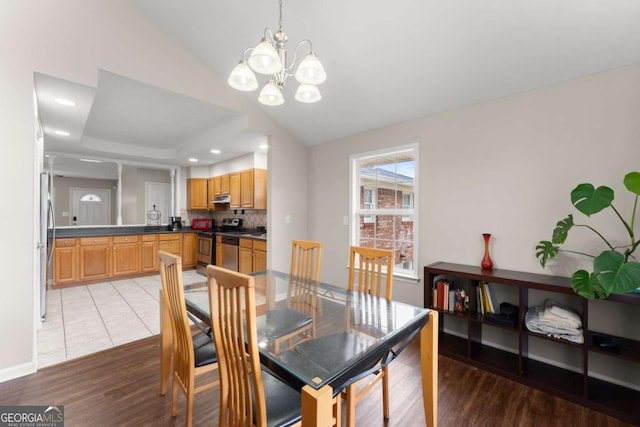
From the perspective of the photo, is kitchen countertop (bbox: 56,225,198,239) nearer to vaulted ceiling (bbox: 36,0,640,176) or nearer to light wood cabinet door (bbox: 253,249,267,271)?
light wood cabinet door (bbox: 253,249,267,271)

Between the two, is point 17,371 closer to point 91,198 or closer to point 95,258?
point 95,258

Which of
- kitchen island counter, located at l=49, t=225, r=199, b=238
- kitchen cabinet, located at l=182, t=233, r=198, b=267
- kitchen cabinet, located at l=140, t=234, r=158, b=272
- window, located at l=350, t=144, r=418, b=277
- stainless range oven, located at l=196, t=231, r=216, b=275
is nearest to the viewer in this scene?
window, located at l=350, t=144, r=418, b=277

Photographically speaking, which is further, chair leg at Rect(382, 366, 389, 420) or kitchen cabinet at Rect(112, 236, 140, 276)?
kitchen cabinet at Rect(112, 236, 140, 276)

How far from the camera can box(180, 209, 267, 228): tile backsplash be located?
543 centimetres

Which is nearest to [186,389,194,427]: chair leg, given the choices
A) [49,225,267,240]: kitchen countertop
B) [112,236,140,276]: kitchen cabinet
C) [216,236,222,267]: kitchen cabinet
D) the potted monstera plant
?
the potted monstera plant

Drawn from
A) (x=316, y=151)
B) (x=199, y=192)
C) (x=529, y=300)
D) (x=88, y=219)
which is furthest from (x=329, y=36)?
(x=88, y=219)

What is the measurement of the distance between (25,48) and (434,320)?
3435 mm

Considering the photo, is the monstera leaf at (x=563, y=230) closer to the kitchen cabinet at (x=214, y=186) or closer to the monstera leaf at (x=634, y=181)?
the monstera leaf at (x=634, y=181)

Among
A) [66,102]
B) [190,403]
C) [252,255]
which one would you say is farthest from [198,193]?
[190,403]

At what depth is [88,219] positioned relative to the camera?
6.28 m

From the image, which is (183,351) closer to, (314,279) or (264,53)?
(314,279)

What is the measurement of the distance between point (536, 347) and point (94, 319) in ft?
14.7

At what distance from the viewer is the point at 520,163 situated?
7.62ft

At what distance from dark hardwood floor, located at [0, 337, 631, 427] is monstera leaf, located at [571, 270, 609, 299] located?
801 mm
